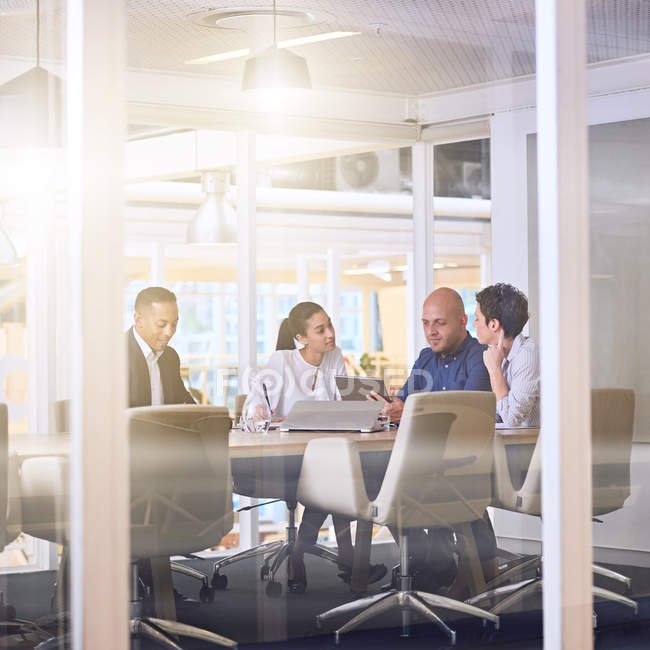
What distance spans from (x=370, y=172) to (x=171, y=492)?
4.18m

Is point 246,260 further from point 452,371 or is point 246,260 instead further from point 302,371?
point 452,371

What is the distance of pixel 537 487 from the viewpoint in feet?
13.9

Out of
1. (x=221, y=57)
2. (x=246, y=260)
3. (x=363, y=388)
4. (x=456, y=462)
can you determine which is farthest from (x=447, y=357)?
(x=221, y=57)

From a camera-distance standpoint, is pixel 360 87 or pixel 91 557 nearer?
pixel 91 557

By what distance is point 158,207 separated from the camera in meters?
6.30

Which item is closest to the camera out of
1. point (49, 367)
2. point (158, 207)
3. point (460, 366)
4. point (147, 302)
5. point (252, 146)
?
point (49, 367)

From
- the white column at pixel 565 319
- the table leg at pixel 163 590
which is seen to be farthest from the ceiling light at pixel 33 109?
the table leg at pixel 163 590

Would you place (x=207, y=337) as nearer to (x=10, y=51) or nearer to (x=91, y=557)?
(x=10, y=51)

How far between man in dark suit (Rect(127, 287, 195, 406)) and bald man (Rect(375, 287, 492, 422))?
113 centimetres

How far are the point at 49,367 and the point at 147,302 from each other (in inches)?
76.5

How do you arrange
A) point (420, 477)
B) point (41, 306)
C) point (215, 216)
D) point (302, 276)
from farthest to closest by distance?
point (302, 276), point (215, 216), point (420, 477), point (41, 306)

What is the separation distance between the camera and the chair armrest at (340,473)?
4.57 metres

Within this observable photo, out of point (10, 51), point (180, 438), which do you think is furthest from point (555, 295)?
point (10, 51)

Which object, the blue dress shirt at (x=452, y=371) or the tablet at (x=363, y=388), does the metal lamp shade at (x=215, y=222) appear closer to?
the blue dress shirt at (x=452, y=371)
